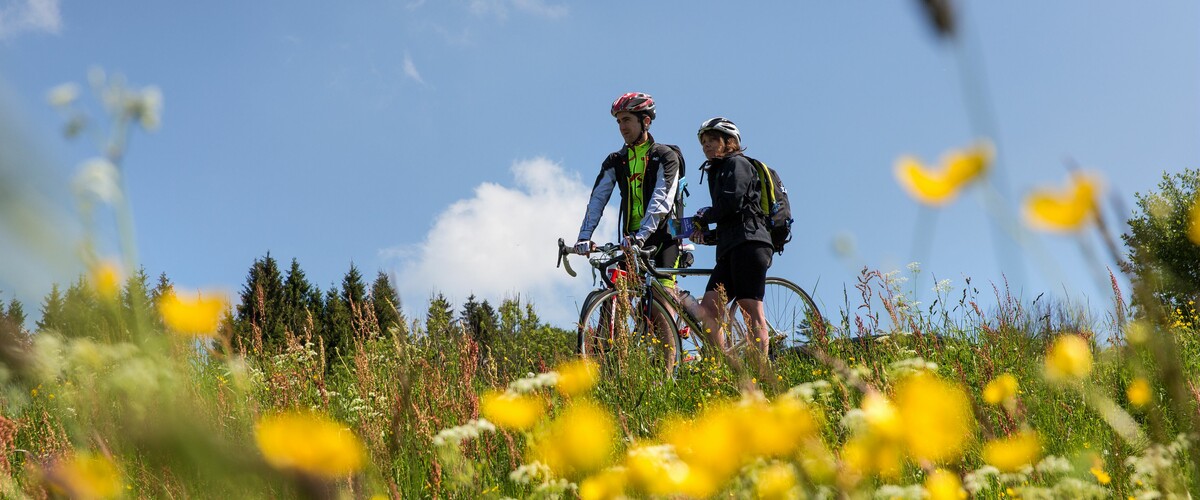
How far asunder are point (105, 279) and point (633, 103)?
5.52m

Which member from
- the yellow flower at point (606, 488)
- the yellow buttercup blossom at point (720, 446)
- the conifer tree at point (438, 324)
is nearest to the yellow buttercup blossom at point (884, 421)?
the yellow buttercup blossom at point (720, 446)

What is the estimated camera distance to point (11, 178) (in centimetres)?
47

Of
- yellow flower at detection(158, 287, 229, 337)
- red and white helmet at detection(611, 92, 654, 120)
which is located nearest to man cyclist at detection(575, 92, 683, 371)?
red and white helmet at detection(611, 92, 654, 120)

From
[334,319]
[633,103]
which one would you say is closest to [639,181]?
[633,103]

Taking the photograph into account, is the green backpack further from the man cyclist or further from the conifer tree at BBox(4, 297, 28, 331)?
the conifer tree at BBox(4, 297, 28, 331)

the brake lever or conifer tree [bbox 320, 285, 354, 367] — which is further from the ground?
conifer tree [bbox 320, 285, 354, 367]

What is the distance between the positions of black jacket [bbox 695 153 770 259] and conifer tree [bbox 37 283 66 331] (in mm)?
4590

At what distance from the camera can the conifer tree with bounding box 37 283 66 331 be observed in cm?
58

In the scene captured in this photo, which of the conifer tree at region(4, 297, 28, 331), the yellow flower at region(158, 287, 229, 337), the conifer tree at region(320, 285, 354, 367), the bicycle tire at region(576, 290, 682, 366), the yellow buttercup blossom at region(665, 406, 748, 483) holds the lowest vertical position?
the yellow buttercup blossom at region(665, 406, 748, 483)

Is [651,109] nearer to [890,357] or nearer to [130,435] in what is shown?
[890,357]

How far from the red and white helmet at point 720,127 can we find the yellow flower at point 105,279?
16.3ft

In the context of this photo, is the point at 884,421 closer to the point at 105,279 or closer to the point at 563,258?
the point at 105,279

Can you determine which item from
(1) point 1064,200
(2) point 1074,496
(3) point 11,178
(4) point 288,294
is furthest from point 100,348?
(4) point 288,294

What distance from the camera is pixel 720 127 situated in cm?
547
